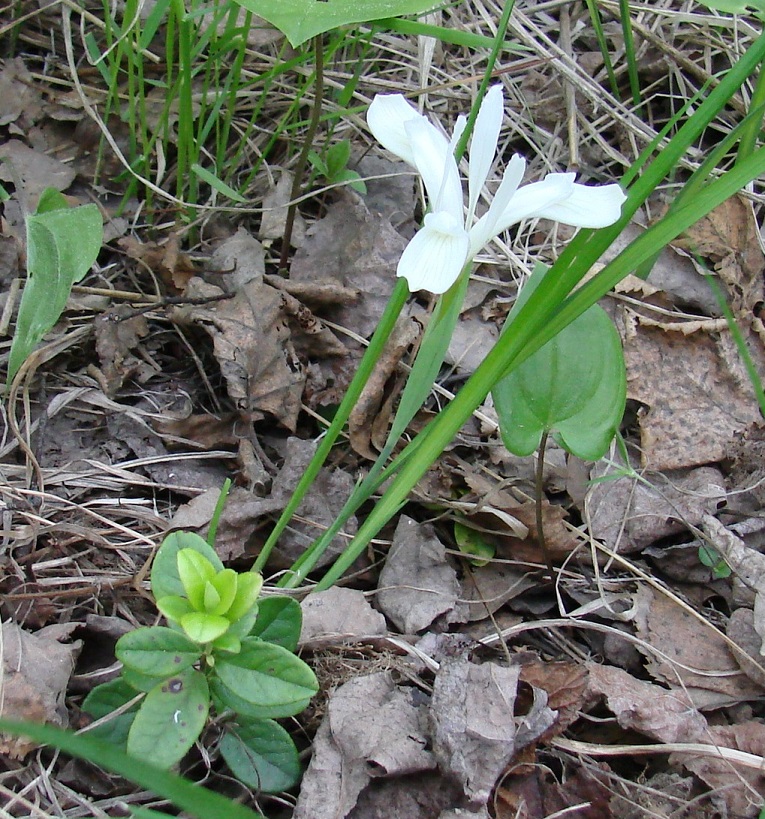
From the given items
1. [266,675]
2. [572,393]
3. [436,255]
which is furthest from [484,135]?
[266,675]

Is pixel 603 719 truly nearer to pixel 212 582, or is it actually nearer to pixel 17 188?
pixel 212 582

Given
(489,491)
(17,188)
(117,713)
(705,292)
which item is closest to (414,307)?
(489,491)

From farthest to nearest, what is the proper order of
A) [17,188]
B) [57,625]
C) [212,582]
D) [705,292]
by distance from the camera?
[705,292] → [17,188] → [57,625] → [212,582]

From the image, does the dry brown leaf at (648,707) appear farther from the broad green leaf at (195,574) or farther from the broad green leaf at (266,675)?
the broad green leaf at (195,574)

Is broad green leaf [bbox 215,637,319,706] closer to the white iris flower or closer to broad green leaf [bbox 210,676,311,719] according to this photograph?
broad green leaf [bbox 210,676,311,719]

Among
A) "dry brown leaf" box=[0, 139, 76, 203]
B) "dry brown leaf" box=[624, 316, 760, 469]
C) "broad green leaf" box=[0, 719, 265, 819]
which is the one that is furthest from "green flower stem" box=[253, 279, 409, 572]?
"dry brown leaf" box=[0, 139, 76, 203]

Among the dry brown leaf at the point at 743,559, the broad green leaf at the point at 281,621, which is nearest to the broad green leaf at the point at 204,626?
the broad green leaf at the point at 281,621

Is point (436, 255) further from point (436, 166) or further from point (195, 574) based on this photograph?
point (195, 574)
